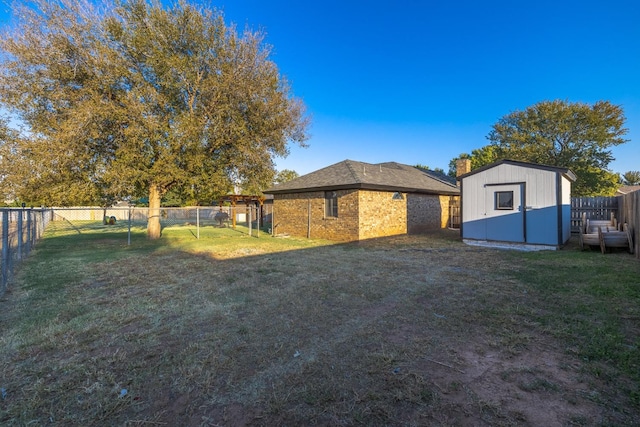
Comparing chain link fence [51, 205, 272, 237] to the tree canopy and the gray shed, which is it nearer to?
the gray shed

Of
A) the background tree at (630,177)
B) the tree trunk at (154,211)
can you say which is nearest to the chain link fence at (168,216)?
the tree trunk at (154,211)

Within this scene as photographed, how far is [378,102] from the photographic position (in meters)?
19.3

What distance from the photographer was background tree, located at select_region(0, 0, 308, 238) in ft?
32.2

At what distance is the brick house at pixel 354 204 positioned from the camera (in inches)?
501

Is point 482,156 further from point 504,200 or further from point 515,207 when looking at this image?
point 515,207

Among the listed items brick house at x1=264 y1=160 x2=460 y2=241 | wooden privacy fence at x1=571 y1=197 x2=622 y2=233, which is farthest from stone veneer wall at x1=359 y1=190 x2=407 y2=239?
wooden privacy fence at x1=571 y1=197 x2=622 y2=233

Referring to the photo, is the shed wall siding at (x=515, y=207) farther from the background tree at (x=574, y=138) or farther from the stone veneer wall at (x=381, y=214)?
the background tree at (x=574, y=138)

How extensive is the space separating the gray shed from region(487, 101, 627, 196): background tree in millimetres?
18660

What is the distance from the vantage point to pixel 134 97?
1058 cm

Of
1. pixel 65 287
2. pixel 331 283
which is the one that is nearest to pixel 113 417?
pixel 331 283

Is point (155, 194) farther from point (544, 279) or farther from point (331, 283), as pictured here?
point (544, 279)

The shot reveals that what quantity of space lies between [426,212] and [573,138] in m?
19.5

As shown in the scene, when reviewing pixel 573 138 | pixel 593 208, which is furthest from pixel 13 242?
pixel 573 138

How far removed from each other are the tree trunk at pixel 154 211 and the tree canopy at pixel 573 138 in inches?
1159
